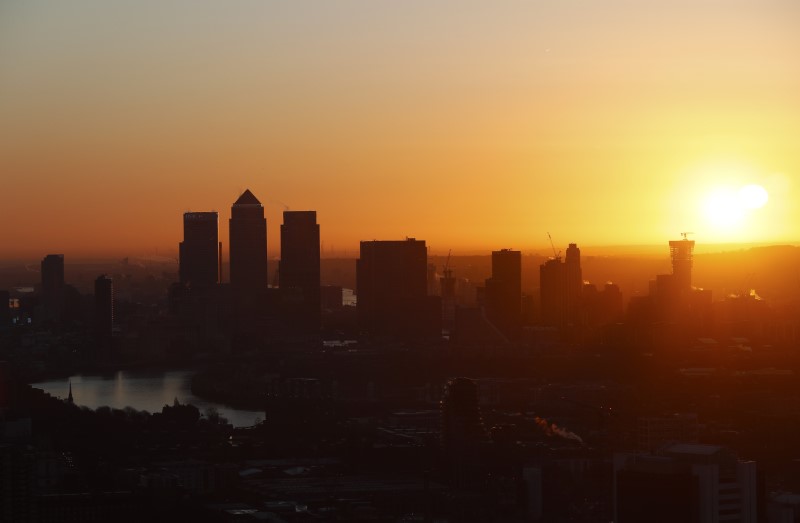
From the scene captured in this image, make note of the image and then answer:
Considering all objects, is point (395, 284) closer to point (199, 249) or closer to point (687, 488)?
point (199, 249)

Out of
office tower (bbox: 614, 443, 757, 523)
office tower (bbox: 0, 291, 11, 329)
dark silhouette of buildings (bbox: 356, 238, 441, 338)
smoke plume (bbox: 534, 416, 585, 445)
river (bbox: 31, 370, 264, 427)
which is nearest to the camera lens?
office tower (bbox: 614, 443, 757, 523)

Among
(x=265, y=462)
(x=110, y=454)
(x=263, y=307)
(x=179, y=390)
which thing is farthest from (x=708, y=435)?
(x=263, y=307)

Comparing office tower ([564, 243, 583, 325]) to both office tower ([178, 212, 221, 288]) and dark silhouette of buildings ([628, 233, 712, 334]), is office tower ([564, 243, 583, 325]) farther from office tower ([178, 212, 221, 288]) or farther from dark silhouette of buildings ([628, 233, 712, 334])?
office tower ([178, 212, 221, 288])

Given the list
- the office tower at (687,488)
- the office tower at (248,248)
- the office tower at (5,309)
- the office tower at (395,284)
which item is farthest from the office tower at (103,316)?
the office tower at (687,488)

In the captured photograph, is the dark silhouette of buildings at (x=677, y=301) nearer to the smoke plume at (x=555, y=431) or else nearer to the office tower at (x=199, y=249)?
the office tower at (x=199, y=249)

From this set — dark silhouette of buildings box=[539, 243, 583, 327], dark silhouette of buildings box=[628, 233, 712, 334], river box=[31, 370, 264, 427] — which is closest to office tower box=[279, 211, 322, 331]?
dark silhouette of buildings box=[539, 243, 583, 327]
